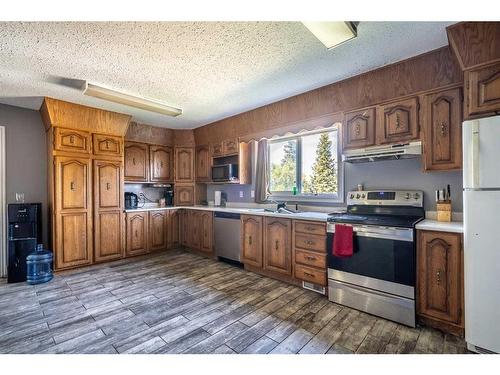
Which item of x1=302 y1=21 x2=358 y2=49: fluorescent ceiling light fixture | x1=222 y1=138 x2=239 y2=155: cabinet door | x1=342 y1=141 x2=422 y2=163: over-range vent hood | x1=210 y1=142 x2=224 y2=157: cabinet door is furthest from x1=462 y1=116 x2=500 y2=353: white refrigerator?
x1=210 y1=142 x2=224 y2=157: cabinet door

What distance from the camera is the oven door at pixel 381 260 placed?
2059 mm

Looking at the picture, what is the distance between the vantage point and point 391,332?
1.95m

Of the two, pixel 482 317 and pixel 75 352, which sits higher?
pixel 482 317

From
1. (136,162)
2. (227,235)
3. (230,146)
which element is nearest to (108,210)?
(136,162)

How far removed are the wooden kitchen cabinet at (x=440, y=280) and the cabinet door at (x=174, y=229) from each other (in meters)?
3.91

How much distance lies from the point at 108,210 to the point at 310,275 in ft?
10.7

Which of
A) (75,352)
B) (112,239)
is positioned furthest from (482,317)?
(112,239)

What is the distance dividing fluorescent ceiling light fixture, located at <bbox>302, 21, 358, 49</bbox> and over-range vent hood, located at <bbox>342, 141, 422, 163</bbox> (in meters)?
1.14

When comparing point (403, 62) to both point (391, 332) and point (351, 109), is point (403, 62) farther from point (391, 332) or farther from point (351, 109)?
point (391, 332)

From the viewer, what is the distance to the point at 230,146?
4.18 metres

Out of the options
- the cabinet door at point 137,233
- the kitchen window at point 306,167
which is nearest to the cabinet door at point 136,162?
the cabinet door at point 137,233

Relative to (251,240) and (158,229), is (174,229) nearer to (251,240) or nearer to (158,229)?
(158,229)

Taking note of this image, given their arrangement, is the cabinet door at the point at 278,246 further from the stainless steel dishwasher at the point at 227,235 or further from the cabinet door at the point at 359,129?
the cabinet door at the point at 359,129
